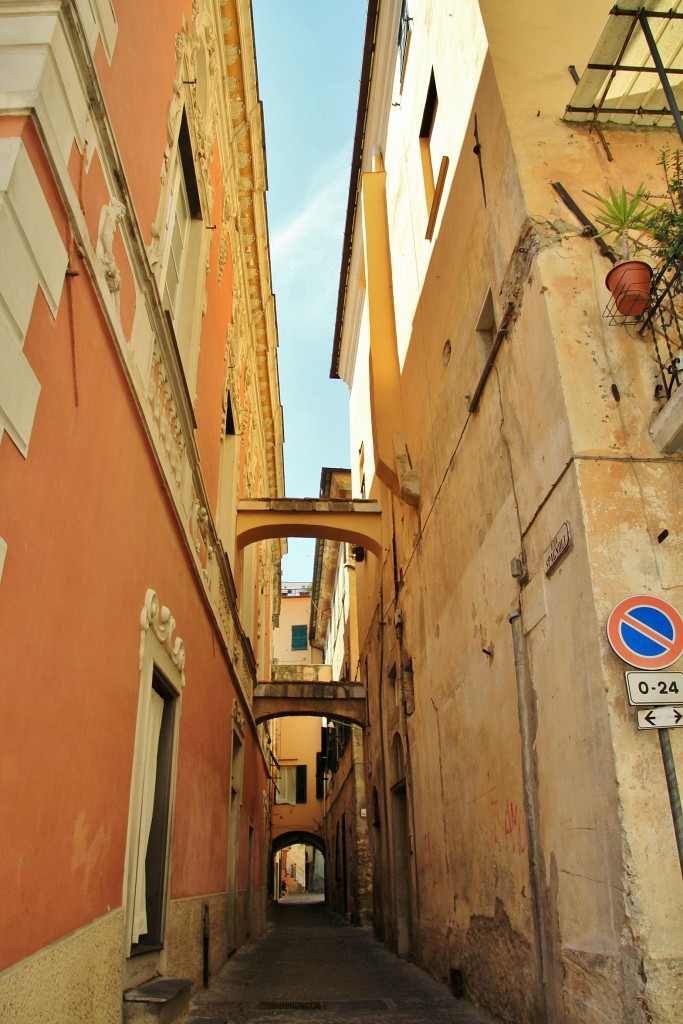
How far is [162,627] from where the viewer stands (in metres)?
5.05

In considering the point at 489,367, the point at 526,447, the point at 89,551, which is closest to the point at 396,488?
the point at 489,367

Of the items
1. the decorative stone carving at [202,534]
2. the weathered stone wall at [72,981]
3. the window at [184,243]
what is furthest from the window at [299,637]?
the weathered stone wall at [72,981]

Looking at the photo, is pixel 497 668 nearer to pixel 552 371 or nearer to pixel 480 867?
pixel 480 867

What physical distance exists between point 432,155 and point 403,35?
107 inches

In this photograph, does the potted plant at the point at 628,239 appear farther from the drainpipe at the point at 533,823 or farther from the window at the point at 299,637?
the window at the point at 299,637

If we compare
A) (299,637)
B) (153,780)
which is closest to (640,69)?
(153,780)

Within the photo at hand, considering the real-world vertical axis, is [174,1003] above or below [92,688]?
below

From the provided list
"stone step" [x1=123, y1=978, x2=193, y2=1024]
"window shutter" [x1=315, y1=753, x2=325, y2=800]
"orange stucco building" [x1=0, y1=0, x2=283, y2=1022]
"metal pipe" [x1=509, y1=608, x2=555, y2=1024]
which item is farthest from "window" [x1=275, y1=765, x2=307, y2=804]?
"metal pipe" [x1=509, y1=608, x2=555, y2=1024]

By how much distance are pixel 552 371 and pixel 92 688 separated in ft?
9.56

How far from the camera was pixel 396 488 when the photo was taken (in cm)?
915

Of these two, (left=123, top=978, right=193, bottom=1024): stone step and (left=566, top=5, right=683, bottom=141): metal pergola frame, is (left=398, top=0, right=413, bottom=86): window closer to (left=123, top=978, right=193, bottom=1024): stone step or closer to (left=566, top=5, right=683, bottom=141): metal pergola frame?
(left=566, top=5, right=683, bottom=141): metal pergola frame

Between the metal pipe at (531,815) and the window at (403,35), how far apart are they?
26.0 ft

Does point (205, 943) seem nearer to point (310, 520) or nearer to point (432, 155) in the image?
point (310, 520)

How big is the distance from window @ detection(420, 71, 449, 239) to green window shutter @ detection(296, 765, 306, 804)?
88.5 feet
